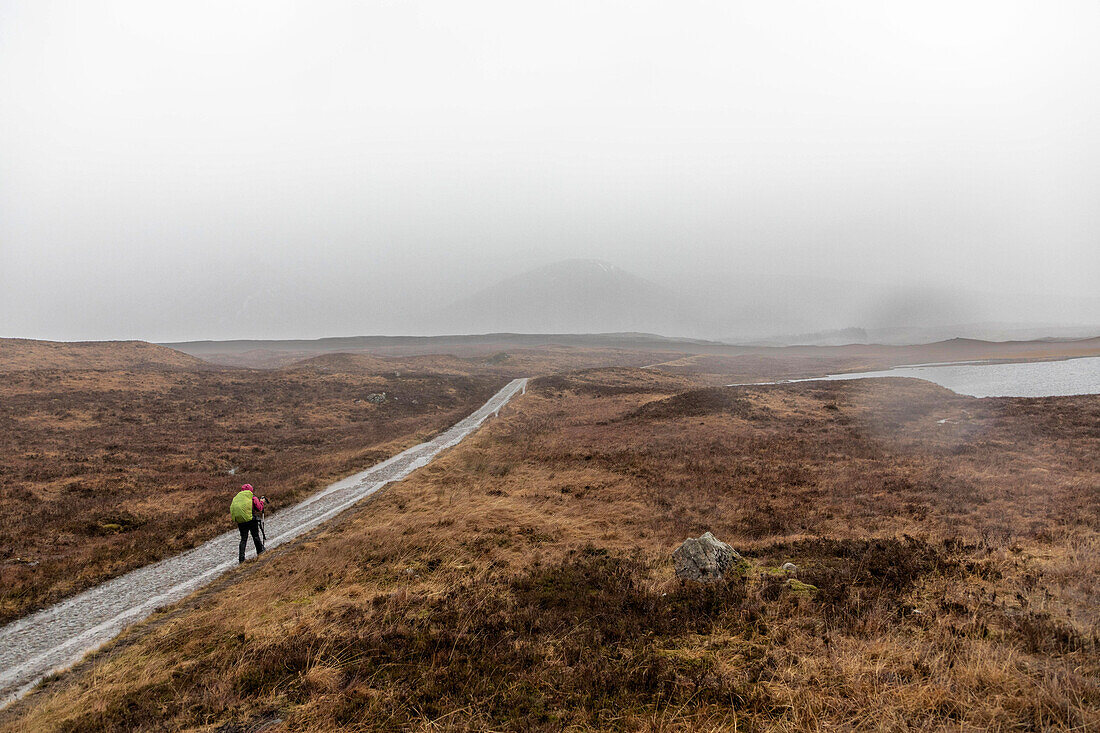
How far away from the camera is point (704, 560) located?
988cm

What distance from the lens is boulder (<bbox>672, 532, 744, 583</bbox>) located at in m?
9.70

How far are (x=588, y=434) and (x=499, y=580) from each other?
2316cm

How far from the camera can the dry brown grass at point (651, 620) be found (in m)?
5.34

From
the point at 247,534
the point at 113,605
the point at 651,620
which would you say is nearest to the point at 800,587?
the point at 651,620

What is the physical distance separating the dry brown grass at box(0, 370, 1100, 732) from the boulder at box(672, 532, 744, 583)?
1.61 feet

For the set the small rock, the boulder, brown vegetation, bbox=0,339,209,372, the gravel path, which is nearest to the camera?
the small rock

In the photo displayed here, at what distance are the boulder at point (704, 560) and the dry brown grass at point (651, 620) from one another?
0.49 meters

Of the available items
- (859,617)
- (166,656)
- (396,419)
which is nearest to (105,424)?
(396,419)

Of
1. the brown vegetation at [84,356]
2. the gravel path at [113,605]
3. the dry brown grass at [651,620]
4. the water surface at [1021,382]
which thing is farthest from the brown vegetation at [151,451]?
the water surface at [1021,382]

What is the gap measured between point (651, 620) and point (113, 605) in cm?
1426

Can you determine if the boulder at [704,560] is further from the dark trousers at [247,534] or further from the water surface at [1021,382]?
the water surface at [1021,382]

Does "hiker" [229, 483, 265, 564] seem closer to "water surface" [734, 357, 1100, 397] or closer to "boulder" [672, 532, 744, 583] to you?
"boulder" [672, 532, 744, 583]

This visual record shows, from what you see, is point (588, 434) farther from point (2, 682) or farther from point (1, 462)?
point (1, 462)

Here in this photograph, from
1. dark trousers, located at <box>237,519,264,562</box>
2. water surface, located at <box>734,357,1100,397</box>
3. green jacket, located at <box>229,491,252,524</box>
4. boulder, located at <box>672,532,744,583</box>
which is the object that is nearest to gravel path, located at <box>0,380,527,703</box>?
dark trousers, located at <box>237,519,264,562</box>
